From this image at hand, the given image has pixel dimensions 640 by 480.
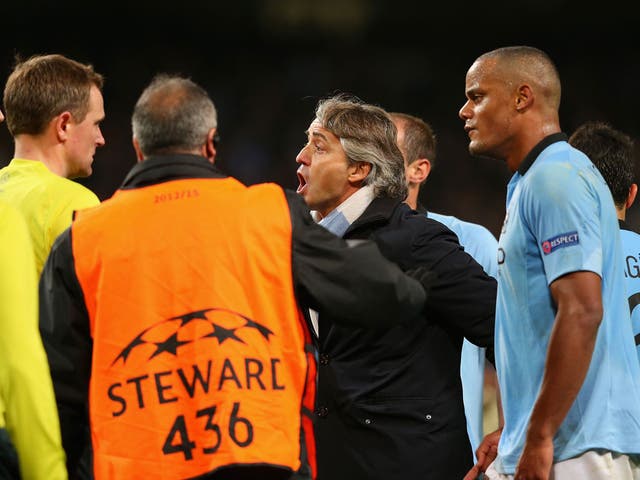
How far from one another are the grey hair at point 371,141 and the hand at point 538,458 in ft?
4.29

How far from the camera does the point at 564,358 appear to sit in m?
2.95

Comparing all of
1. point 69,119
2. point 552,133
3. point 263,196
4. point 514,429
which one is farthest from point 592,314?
point 69,119

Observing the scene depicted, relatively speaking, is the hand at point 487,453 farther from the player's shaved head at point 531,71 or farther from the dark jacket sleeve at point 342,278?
the player's shaved head at point 531,71

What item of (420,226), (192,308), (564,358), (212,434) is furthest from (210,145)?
(564,358)

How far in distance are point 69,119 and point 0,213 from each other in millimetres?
878

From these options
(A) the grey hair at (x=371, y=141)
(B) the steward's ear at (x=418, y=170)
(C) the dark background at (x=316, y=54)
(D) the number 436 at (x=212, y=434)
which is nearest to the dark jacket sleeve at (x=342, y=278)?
(D) the number 436 at (x=212, y=434)

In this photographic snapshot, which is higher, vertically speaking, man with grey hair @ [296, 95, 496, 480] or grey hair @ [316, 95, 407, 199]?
grey hair @ [316, 95, 407, 199]

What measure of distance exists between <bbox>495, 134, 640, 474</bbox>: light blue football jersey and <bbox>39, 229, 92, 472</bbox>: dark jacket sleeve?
1.31 metres

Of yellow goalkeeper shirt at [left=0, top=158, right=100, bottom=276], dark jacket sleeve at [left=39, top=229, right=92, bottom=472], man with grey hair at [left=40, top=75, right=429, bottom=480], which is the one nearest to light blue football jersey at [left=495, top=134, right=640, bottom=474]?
man with grey hair at [left=40, top=75, right=429, bottom=480]

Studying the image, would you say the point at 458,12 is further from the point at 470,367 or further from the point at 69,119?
the point at 69,119

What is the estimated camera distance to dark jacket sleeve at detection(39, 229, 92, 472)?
291 cm

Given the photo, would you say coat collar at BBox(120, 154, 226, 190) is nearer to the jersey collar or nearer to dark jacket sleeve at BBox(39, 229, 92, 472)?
dark jacket sleeve at BBox(39, 229, 92, 472)

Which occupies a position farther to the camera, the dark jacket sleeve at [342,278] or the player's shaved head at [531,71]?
the player's shaved head at [531,71]

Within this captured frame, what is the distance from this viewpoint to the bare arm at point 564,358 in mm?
2945
